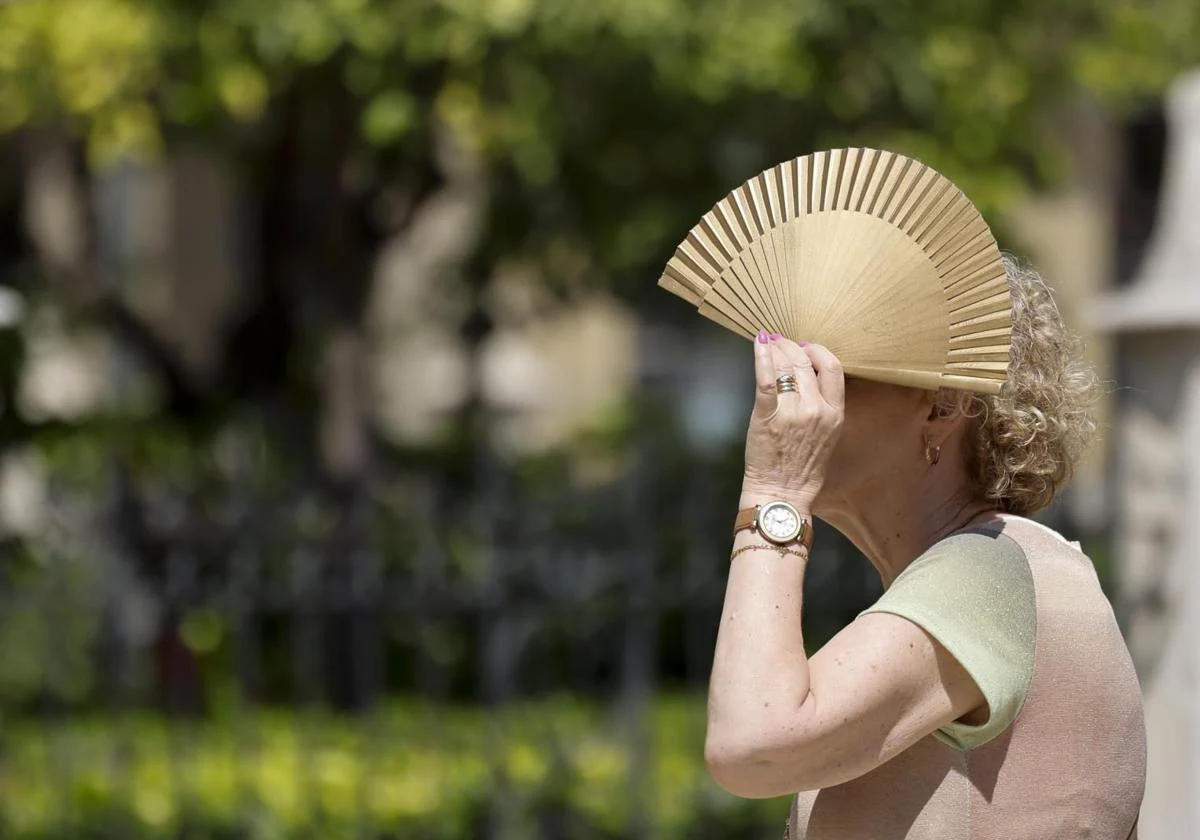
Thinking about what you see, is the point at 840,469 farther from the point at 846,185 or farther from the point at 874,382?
the point at 846,185

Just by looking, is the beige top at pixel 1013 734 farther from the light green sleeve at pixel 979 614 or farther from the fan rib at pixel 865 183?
the fan rib at pixel 865 183

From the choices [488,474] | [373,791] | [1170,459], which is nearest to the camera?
[1170,459]

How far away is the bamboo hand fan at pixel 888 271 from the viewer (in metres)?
1.59

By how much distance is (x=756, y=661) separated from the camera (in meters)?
1.54

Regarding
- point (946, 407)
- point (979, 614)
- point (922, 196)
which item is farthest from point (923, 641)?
point (922, 196)

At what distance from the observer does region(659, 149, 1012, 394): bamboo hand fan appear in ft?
5.23

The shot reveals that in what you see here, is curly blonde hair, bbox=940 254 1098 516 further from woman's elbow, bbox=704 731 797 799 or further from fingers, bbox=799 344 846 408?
woman's elbow, bbox=704 731 797 799

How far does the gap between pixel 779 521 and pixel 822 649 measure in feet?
0.43

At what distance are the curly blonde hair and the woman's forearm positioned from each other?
0.91 feet

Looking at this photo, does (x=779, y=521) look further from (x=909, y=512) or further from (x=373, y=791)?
(x=373, y=791)

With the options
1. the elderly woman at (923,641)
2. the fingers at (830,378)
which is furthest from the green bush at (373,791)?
the fingers at (830,378)

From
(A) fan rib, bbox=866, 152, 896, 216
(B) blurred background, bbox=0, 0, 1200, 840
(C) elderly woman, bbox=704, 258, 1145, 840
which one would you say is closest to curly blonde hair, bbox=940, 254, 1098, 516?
(C) elderly woman, bbox=704, 258, 1145, 840

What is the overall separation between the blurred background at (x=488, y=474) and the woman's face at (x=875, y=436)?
242 cm

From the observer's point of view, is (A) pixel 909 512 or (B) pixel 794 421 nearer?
(B) pixel 794 421
